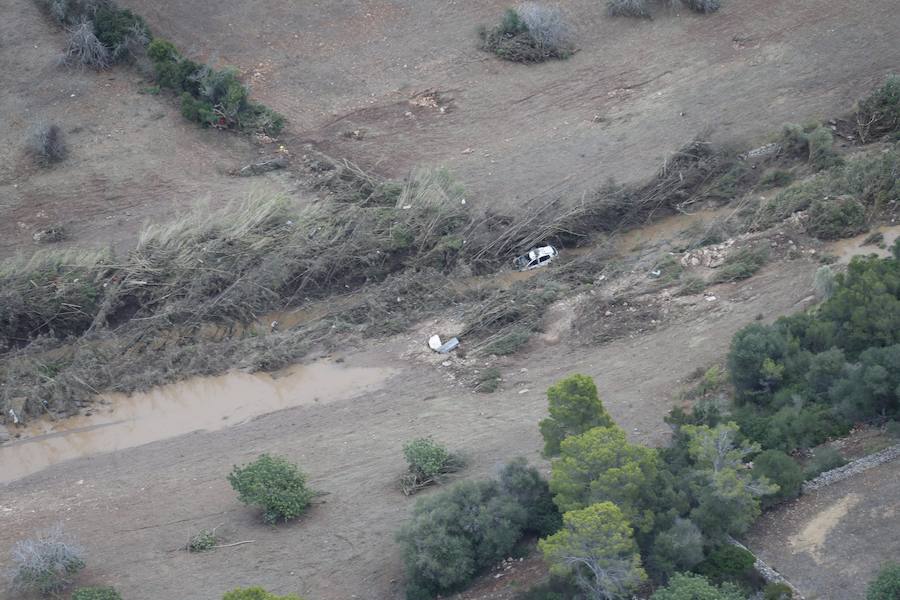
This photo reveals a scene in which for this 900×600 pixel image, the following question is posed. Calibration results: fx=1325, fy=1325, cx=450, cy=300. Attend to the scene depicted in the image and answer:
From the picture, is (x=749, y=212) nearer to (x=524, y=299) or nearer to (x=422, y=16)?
(x=524, y=299)

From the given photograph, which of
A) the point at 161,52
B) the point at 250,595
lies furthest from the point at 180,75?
the point at 250,595

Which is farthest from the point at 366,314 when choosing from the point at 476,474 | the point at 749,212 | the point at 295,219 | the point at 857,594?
the point at 857,594

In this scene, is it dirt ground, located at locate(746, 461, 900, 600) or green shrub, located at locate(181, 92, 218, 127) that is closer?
dirt ground, located at locate(746, 461, 900, 600)

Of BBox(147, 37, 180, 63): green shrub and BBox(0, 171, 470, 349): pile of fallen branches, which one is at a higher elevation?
BBox(147, 37, 180, 63): green shrub

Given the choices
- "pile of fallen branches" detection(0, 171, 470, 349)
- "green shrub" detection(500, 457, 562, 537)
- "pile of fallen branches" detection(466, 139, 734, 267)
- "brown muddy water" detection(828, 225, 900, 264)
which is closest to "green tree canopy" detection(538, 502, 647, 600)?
"green shrub" detection(500, 457, 562, 537)

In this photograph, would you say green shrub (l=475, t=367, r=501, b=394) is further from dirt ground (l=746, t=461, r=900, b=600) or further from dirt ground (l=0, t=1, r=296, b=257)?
Answer: dirt ground (l=0, t=1, r=296, b=257)

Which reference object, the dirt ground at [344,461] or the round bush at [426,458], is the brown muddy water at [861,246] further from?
the round bush at [426,458]
